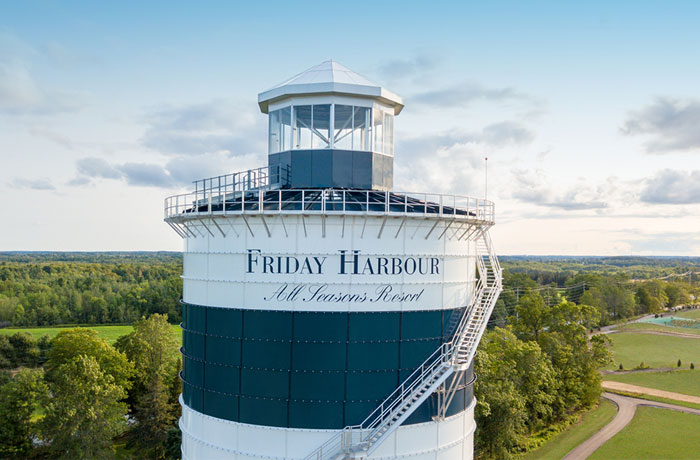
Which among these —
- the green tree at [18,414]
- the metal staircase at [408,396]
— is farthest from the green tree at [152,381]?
the metal staircase at [408,396]

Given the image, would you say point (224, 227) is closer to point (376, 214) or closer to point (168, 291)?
point (376, 214)

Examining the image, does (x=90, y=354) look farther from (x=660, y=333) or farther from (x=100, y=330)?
(x=660, y=333)

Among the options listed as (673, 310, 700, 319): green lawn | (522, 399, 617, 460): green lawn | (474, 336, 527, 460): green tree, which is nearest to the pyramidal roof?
(474, 336, 527, 460): green tree

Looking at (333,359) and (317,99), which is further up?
(317,99)

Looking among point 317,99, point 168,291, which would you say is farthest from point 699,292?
point 317,99

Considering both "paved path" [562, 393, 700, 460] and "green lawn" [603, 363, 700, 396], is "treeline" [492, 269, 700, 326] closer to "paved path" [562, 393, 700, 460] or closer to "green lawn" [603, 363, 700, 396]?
"green lawn" [603, 363, 700, 396]
